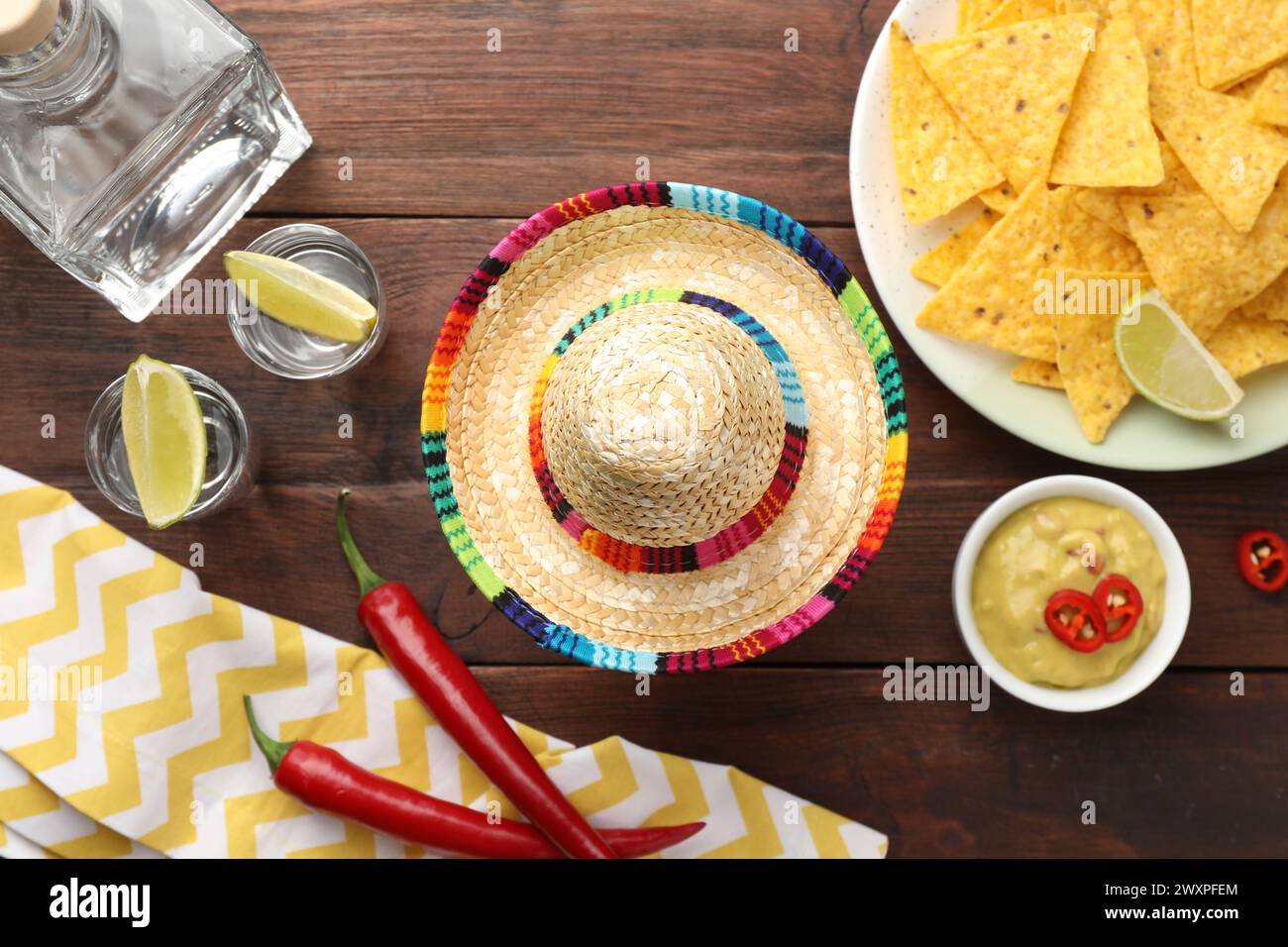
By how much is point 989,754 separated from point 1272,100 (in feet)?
3.25

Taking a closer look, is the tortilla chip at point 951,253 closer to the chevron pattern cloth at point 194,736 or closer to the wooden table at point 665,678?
the wooden table at point 665,678

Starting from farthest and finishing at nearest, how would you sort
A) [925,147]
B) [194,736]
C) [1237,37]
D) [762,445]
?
[194,736]
[925,147]
[1237,37]
[762,445]

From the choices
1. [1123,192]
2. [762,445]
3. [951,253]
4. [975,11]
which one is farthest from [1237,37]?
[762,445]

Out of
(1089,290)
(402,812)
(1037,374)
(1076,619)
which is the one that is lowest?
(402,812)

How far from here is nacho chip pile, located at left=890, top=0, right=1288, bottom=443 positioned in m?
1.33

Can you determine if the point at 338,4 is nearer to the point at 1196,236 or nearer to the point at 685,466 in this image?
the point at 685,466

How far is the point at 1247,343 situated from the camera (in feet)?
4.60

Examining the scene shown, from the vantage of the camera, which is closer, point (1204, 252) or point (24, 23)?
point (24, 23)

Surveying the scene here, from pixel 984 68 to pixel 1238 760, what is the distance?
3.60 feet

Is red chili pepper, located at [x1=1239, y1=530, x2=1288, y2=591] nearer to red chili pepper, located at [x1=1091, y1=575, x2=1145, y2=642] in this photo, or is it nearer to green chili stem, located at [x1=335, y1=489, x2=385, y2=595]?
red chili pepper, located at [x1=1091, y1=575, x2=1145, y2=642]

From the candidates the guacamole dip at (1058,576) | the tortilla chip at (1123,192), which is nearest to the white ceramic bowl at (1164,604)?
the guacamole dip at (1058,576)

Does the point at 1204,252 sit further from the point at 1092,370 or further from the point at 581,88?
the point at 581,88

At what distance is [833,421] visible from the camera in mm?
1229

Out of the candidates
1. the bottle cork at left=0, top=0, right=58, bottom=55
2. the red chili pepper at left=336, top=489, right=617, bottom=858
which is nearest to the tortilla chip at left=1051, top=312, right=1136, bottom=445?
the red chili pepper at left=336, top=489, right=617, bottom=858
